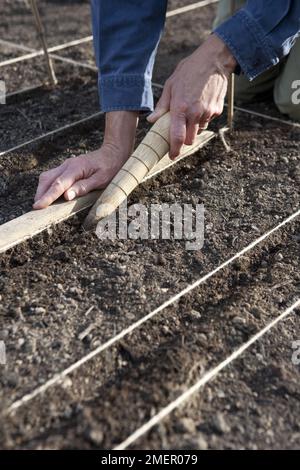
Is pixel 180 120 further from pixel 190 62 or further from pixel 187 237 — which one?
pixel 187 237

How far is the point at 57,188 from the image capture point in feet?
5.64

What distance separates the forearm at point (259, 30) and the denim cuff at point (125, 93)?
317 mm

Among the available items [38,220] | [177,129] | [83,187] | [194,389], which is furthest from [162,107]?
[194,389]

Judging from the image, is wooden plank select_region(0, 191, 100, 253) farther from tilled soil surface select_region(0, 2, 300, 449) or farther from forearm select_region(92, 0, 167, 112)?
forearm select_region(92, 0, 167, 112)

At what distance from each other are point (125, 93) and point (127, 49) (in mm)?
145

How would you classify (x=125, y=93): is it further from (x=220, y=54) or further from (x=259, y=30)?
(x=259, y=30)

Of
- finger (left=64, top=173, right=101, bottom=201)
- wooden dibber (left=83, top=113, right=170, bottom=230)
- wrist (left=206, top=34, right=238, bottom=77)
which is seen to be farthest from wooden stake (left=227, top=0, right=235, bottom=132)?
finger (left=64, top=173, right=101, bottom=201)

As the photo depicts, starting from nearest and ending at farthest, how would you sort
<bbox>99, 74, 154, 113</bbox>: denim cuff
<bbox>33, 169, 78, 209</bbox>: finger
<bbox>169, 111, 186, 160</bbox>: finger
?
1. <bbox>169, 111, 186, 160</bbox>: finger
2. <bbox>33, 169, 78, 209</bbox>: finger
3. <bbox>99, 74, 154, 113</bbox>: denim cuff

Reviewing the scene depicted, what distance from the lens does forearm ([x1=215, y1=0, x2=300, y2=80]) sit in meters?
1.64

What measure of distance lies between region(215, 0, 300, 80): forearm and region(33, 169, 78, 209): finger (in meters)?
0.60
